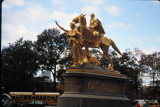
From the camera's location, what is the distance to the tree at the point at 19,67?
1556 inches

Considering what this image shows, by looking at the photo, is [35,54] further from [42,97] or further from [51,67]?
[42,97]

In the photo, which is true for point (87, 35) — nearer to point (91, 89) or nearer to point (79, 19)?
point (79, 19)

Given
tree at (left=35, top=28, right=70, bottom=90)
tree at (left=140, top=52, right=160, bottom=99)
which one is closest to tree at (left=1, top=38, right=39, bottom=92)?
tree at (left=35, top=28, right=70, bottom=90)

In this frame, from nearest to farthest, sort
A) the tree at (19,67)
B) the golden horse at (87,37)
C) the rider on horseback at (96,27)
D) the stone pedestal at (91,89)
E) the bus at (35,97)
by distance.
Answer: the stone pedestal at (91,89) → the golden horse at (87,37) → the rider on horseback at (96,27) → the bus at (35,97) → the tree at (19,67)

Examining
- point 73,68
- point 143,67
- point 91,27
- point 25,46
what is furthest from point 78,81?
point 143,67

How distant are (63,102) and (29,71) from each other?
26.1 metres

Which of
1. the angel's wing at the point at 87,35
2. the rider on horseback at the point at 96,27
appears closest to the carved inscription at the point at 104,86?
Answer: the rider on horseback at the point at 96,27

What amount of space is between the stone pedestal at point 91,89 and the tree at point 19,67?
949 inches

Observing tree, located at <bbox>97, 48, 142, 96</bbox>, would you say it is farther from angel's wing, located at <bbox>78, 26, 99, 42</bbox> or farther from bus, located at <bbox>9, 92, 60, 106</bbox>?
angel's wing, located at <bbox>78, 26, 99, 42</bbox>

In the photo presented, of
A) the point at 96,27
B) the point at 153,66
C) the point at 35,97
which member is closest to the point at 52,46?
the point at 35,97

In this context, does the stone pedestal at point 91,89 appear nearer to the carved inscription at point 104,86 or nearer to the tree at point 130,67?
Result: the carved inscription at point 104,86

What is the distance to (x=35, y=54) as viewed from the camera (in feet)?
135

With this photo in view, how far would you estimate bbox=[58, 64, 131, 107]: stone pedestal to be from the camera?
16089mm

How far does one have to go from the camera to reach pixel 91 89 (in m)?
17.1
